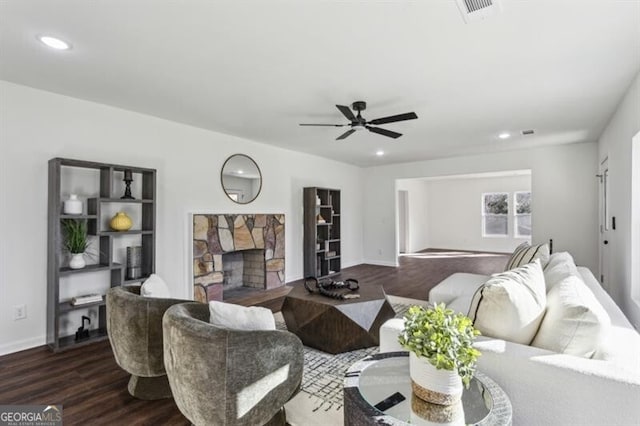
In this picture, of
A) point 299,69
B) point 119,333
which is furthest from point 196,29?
point 119,333

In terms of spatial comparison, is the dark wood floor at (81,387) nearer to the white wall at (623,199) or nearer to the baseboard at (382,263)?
the white wall at (623,199)

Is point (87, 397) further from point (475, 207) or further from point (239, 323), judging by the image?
point (475, 207)

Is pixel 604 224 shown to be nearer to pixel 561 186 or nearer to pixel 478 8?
pixel 561 186

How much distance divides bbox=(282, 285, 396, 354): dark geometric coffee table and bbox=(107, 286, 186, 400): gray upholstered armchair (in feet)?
3.97

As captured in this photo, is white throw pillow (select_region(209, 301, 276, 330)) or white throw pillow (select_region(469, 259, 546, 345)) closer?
white throw pillow (select_region(469, 259, 546, 345))

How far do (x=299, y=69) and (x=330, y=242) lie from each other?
14.3 feet

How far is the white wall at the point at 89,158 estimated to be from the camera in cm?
286

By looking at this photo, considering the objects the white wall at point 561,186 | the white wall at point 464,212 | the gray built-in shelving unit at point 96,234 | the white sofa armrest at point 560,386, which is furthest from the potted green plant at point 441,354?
the white wall at point 464,212

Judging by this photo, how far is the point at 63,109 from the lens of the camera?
3184 millimetres

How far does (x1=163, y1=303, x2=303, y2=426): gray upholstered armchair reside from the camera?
147 centimetres

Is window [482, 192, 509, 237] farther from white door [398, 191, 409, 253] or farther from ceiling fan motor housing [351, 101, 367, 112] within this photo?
ceiling fan motor housing [351, 101, 367, 112]

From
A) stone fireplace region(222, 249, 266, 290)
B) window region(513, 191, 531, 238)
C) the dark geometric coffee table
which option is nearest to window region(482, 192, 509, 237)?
window region(513, 191, 531, 238)

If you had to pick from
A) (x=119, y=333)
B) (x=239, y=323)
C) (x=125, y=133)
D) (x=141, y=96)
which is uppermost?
(x=141, y=96)

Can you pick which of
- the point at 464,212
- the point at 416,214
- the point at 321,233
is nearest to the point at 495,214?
the point at 464,212
